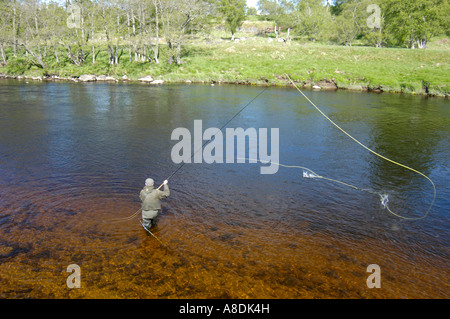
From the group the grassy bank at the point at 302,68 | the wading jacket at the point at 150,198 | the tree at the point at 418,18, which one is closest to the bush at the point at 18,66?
the grassy bank at the point at 302,68

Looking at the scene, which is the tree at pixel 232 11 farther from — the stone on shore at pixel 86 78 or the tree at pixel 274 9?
the stone on shore at pixel 86 78

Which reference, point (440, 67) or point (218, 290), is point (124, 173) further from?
point (440, 67)

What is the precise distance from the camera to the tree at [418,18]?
191 feet

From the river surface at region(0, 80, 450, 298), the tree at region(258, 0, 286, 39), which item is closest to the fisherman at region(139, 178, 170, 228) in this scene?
the river surface at region(0, 80, 450, 298)

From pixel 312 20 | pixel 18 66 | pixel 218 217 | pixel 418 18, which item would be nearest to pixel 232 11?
pixel 312 20

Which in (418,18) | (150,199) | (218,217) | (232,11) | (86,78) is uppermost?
(232,11)

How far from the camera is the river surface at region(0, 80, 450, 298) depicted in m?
8.34

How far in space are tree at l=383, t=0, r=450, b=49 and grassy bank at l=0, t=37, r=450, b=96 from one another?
6.11 metres

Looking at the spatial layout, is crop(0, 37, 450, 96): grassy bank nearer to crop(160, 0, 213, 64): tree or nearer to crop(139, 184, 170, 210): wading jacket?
crop(160, 0, 213, 64): tree

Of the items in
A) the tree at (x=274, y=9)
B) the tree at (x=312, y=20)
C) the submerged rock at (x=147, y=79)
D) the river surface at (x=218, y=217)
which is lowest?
the river surface at (x=218, y=217)

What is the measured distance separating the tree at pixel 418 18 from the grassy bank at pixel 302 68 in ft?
20.0

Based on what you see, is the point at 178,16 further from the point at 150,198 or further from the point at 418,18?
the point at 150,198

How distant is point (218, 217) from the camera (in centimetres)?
1155

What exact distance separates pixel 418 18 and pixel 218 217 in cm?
6672
